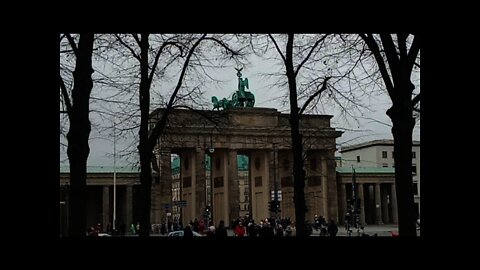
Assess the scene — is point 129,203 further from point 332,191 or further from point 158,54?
point 158,54

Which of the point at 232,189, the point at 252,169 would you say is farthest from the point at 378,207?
the point at 232,189

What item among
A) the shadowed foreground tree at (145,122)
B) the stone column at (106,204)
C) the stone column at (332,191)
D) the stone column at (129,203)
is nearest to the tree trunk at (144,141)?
the shadowed foreground tree at (145,122)

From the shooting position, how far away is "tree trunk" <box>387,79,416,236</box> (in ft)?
53.5

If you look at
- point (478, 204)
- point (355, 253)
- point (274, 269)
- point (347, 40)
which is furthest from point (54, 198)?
point (347, 40)

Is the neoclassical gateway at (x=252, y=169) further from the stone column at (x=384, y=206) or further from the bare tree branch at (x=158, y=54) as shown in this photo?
the bare tree branch at (x=158, y=54)

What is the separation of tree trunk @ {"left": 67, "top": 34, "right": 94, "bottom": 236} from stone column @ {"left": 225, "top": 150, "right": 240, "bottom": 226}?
6927cm

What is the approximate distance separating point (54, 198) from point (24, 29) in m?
2.45

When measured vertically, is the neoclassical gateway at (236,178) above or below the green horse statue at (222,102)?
below

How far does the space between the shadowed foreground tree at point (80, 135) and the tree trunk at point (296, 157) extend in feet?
20.9

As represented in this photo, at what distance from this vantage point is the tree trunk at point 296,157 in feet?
66.6

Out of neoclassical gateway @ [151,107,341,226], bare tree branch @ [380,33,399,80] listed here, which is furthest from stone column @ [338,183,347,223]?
bare tree branch @ [380,33,399,80]

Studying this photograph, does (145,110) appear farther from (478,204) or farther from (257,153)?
(257,153)

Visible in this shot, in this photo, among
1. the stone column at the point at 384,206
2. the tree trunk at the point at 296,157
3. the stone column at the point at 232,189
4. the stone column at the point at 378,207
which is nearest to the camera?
the tree trunk at the point at 296,157

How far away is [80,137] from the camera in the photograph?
17047mm
